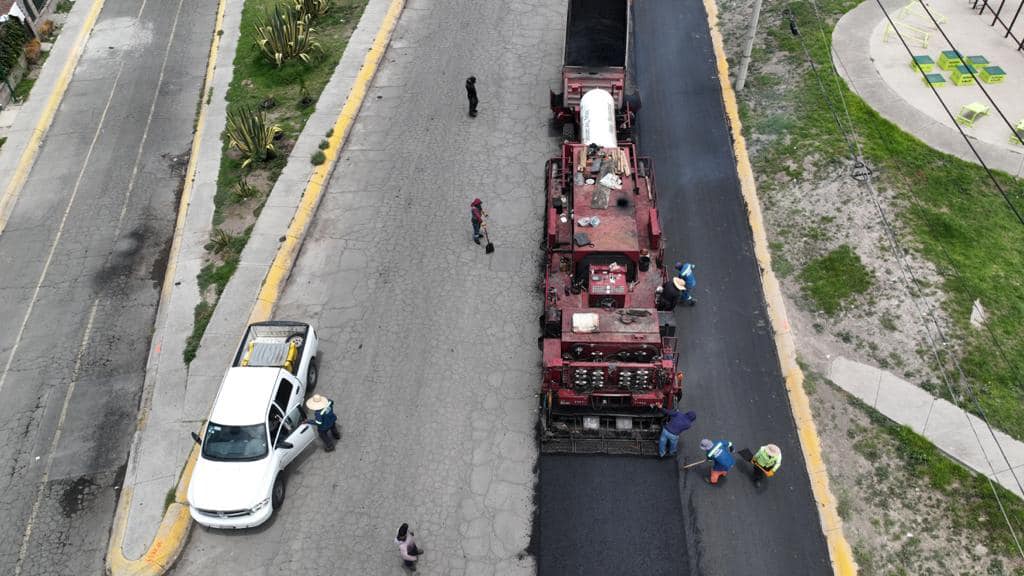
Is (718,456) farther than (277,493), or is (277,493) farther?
(277,493)

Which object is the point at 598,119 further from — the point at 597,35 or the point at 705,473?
the point at 705,473

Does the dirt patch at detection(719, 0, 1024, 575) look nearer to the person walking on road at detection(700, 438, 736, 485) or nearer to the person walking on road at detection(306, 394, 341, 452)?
the person walking on road at detection(700, 438, 736, 485)

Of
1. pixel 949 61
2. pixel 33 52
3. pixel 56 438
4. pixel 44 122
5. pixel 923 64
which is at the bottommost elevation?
pixel 56 438

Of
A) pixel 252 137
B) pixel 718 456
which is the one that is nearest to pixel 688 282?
pixel 718 456

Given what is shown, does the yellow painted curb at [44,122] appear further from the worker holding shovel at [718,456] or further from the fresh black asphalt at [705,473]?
the worker holding shovel at [718,456]

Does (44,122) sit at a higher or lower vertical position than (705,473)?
higher

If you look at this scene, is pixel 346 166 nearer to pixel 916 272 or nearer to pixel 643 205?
pixel 643 205
